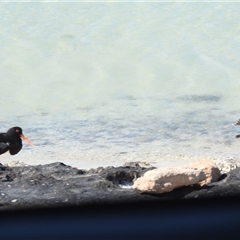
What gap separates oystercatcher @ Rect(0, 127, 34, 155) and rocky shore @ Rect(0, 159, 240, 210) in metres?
0.56

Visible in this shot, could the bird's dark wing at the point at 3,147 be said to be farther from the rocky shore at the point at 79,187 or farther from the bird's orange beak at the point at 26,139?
the rocky shore at the point at 79,187

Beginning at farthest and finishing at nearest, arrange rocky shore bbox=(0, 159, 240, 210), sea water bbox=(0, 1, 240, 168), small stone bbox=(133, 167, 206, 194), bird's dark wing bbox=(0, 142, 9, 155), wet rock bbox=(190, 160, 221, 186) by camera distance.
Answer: sea water bbox=(0, 1, 240, 168), bird's dark wing bbox=(0, 142, 9, 155), wet rock bbox=(190, 160, 221, 186), small stone bbox=(133, 167, 206, 194), rocky shore bbox=(0, 159, 240, 210)

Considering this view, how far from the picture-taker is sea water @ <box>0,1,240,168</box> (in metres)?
6.75

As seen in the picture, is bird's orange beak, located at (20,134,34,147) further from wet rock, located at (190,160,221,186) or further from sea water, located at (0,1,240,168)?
wet rock, located at (190,160,221,186)

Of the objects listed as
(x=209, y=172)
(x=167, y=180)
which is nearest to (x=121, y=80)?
(x=209, y=172)

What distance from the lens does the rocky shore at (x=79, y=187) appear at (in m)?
4.44

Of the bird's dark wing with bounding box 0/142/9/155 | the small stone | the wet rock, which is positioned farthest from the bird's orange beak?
the small stone

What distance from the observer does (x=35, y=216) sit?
3.94 m

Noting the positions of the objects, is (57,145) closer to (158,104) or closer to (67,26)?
(158,104)

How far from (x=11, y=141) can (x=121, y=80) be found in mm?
2659

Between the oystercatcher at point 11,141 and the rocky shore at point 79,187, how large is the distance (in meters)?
0.56

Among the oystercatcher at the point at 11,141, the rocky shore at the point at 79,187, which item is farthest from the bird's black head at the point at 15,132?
the rocky shore at the point at 79,187

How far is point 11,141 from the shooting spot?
6305 mm

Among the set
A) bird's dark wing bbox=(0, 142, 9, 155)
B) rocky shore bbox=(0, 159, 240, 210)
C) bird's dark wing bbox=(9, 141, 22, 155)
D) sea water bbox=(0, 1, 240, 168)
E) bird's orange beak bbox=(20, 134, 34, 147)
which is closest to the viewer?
rocky shore bbox=(0, 159, 240, 210)
